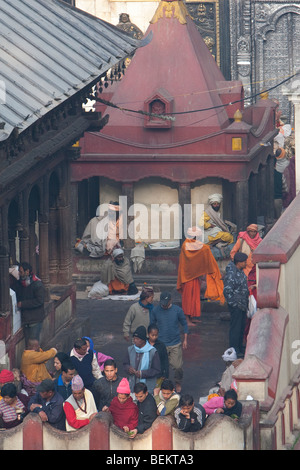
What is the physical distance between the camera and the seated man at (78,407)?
1248 cm

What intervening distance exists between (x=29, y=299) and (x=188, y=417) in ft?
14.5

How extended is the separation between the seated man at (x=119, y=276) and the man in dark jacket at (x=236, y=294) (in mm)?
4400

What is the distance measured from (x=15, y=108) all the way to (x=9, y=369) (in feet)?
11.0

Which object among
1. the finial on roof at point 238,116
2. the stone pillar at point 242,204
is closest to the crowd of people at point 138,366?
the stone pillar at point 242,204

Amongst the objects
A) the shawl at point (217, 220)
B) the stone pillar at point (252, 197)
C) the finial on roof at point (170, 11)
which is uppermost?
the finial on roof at point (170, 11)

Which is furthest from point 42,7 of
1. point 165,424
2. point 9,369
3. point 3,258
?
point 165,424

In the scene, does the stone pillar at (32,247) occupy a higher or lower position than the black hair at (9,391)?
higher

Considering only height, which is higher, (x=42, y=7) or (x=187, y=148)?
(x=42, y=7)

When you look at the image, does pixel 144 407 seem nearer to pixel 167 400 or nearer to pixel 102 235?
pixel 167 400

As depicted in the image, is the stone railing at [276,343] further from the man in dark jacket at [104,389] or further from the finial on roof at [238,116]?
the finial on roof at [238,116]

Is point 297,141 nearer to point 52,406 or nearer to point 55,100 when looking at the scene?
point 55,100

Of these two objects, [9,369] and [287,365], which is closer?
[287,365]

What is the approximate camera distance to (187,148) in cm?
2317

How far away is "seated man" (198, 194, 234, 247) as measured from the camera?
886 inches
